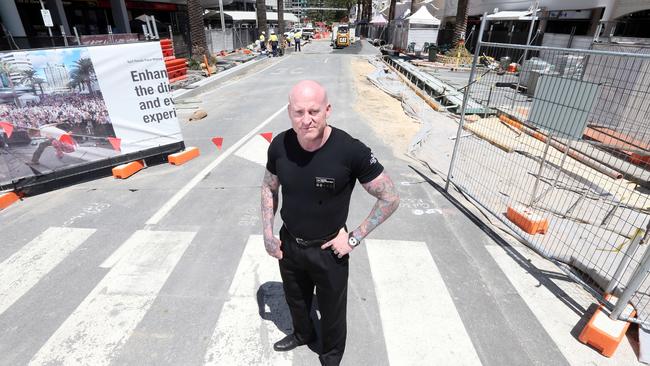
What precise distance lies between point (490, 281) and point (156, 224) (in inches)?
178

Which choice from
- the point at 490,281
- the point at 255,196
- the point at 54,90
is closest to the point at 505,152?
the point at 490,281

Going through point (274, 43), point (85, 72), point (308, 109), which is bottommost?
point (274, 43)

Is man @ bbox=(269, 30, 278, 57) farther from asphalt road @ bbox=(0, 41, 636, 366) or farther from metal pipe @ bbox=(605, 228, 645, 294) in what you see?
metal pipe @ bbox=(605, 228, 645, 294)

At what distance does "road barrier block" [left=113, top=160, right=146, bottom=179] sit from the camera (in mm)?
6516

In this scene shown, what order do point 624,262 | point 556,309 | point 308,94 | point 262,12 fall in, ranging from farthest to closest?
point 262,12, point 556,309, point 624,262, point 308,94

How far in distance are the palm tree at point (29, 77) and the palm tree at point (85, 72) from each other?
567mm

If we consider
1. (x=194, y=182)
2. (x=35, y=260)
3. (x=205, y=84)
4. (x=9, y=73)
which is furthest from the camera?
(x=205, y=84)

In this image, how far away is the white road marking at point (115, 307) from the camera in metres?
3.02

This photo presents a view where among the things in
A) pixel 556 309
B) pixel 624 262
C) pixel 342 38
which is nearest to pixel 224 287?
pixel 556 309

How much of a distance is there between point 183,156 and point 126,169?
115cm

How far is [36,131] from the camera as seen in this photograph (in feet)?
19.1

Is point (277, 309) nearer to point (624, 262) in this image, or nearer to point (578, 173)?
point (624, 262)

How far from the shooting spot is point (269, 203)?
2.72 meters

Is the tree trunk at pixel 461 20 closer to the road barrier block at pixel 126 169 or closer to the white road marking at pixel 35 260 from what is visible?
the road barrier block at pixel 126 169
